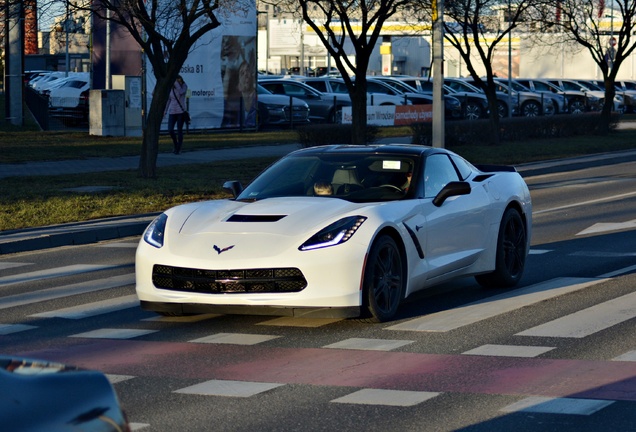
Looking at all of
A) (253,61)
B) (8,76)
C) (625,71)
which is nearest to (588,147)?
(253,61)

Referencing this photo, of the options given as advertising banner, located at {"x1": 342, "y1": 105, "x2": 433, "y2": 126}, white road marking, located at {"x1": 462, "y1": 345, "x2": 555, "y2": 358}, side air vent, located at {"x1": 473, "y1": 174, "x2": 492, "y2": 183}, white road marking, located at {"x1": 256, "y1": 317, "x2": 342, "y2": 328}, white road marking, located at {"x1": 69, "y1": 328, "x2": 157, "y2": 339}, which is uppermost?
advertising banner, located at {"x1": 342, "y1": 105, "x2": 433, "y2": 126}

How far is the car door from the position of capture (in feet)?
31.8

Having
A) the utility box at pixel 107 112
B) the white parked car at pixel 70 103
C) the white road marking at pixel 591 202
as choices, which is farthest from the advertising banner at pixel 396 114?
the white road marking at pixel 591 202

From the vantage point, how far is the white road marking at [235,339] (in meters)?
8.38

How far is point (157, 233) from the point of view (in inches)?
359

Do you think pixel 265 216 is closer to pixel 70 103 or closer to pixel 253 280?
pixel 253 280

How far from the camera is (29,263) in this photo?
1319 cm

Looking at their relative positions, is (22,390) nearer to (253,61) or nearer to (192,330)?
(192,330)

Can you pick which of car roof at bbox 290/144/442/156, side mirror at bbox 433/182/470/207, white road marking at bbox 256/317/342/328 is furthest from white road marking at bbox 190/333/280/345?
car roof at bbox 290/144/442/156

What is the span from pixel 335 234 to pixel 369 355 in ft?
3.80

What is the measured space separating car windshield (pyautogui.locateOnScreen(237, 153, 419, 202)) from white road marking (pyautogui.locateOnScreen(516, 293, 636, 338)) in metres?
1.60

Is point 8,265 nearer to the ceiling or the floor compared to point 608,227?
nearer to the floor

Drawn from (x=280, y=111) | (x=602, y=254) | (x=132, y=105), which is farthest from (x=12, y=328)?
(x=280, y=111)

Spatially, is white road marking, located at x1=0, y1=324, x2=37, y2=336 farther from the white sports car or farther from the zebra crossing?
the white sports car
